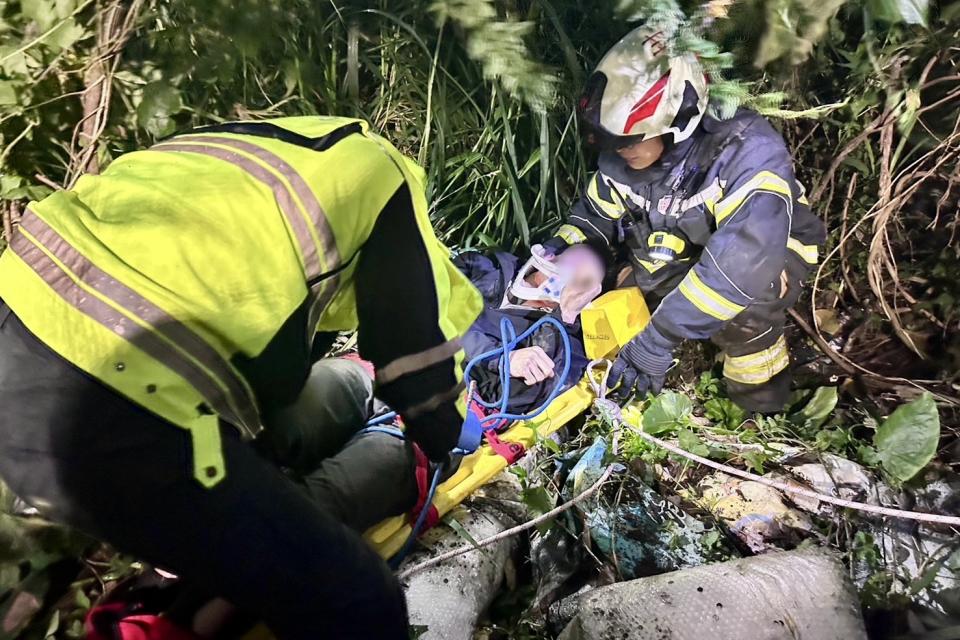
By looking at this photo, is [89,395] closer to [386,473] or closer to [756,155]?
[386,473]

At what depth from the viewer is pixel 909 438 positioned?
180cm

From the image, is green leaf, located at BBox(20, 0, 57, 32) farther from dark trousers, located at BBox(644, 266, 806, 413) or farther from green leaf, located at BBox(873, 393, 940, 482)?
green leaf, located at BBox(873, 393, 940, 482)

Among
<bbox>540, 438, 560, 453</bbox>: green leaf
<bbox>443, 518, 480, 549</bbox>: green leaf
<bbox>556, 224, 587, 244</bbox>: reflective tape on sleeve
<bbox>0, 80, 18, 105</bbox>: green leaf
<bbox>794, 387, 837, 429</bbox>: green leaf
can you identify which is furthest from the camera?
<bbox>556, 224, 587, 244</bbox>: reflective tape on sleeve

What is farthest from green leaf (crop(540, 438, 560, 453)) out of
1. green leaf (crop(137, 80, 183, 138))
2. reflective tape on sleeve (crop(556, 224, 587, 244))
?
green leaf (crop(137, 80, 183, 138))

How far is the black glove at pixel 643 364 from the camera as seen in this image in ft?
7.53

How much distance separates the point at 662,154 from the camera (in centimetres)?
233

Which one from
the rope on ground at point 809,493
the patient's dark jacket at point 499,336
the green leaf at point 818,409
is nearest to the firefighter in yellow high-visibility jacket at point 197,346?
the rope on ground at point 809,493

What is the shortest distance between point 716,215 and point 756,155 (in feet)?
0.84

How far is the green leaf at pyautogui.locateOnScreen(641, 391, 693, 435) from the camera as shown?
2.04 m

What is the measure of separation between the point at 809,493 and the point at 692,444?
15.8 inches

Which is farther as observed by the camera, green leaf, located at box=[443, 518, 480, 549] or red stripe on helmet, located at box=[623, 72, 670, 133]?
red stripe on helmet, located at box=[623, 72, 670, 133]

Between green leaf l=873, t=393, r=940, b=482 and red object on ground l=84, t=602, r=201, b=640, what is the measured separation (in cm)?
194

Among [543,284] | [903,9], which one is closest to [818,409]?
[543,284]

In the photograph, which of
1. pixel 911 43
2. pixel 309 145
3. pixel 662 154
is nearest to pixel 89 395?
pixel 309 145
